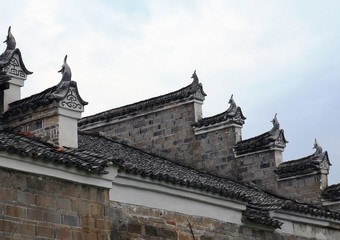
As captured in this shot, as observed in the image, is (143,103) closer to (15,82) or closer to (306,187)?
(306,187)

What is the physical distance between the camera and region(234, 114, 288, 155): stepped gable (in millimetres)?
29031

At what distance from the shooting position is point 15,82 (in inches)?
856

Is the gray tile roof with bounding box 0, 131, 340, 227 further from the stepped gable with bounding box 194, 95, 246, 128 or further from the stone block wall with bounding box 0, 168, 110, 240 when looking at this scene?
the stepped gable with bounding box 194, 95, 246, 128

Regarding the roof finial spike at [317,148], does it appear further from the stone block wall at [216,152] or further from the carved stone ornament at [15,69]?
the carved stone ornament at [15,69]

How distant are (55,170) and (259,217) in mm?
7967

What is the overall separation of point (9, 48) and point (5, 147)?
23.2ft

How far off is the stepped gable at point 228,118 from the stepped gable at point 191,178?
2.17 metres

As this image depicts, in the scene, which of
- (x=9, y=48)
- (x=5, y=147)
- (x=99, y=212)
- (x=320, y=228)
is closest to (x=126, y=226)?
(x=99, y=212)

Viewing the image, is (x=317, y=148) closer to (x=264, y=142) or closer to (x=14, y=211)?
(x=264, y=142)

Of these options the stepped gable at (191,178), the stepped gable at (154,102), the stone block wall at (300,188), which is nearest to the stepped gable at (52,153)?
the stepped gable at (191,178)

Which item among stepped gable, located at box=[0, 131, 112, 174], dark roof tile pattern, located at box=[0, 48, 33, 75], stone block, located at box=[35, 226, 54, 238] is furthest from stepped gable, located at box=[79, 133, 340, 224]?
dark roof tile pattern, located at box=[0, 48, 33, 75]

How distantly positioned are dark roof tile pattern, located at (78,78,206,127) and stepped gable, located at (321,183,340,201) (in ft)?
18.3

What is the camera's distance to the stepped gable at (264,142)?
29.0 metres

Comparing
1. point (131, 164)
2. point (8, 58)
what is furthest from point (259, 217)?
point (8, 58)
